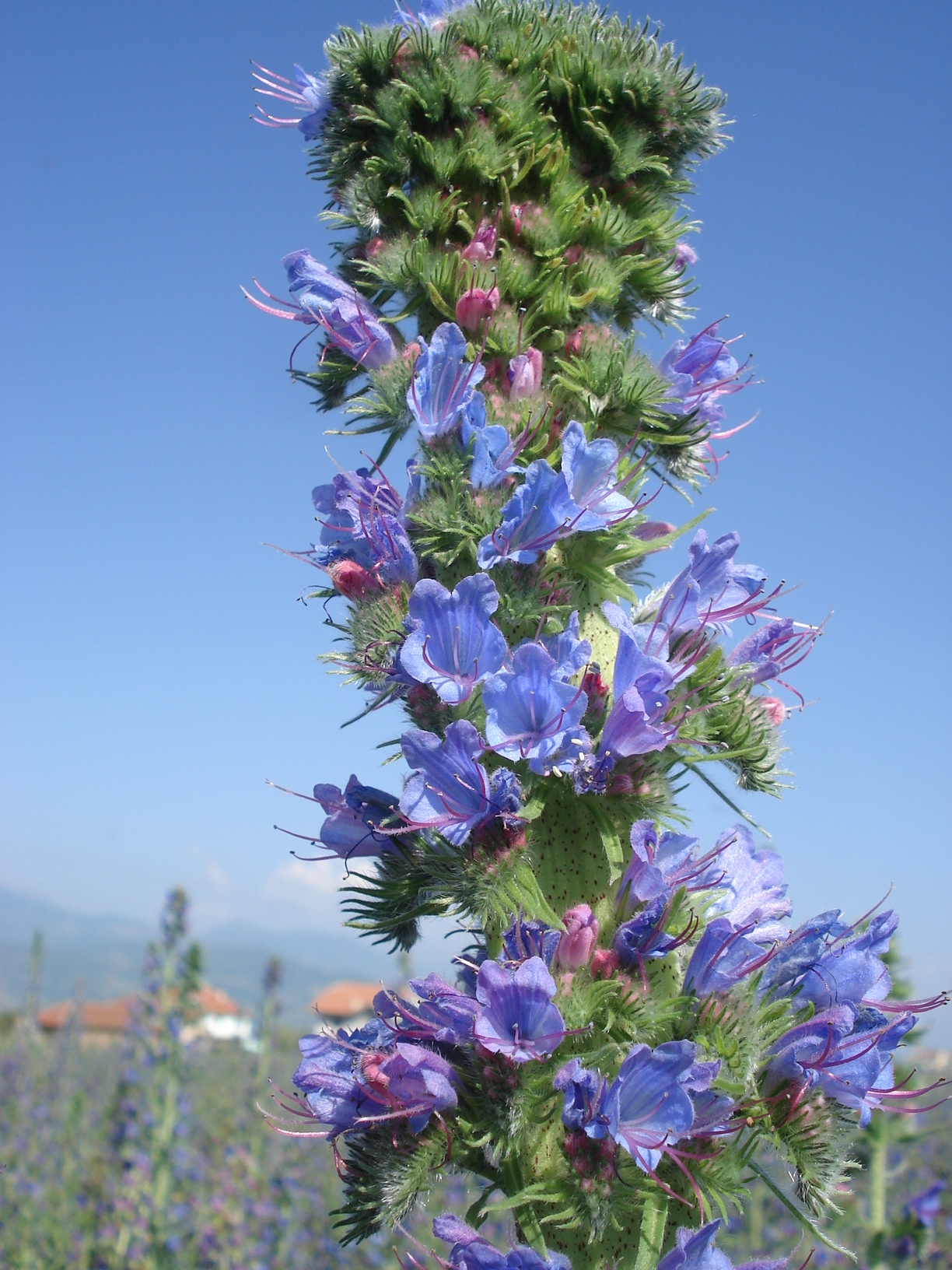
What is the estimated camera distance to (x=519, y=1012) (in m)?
2.02

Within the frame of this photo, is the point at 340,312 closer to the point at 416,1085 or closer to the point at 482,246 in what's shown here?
the point at 482,246

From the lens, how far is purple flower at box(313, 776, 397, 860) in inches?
100

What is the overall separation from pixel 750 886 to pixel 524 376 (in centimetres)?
140

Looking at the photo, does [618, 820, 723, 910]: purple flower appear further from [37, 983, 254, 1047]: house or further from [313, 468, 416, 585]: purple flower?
[37, 983, 254, 1047]: house

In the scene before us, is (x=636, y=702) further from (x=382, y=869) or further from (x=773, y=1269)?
(x=773, y=1269)

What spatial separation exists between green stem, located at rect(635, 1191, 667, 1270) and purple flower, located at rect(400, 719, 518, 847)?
2.69 ft

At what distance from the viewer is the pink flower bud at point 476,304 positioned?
257 centimetres

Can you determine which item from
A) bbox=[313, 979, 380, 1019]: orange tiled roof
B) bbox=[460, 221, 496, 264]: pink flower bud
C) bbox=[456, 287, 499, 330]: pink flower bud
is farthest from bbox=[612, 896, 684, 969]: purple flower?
bbox=[313, 979, 380, 1019]: orange tiled roof

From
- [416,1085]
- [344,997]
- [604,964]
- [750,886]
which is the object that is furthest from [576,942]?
[344,997]

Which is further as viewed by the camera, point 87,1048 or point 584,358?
point 87,1048

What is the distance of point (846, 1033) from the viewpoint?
2107 mm

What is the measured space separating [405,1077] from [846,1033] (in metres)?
0.94

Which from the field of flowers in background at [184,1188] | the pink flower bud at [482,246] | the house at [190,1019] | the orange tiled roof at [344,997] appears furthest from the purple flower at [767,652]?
the orange tiled roof at [344,997]

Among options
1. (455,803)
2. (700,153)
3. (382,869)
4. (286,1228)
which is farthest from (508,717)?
(286,1228)
